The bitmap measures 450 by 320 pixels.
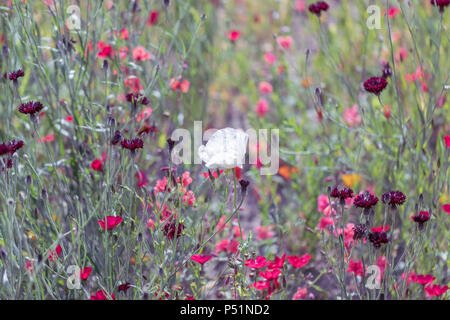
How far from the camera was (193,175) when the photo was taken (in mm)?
1883

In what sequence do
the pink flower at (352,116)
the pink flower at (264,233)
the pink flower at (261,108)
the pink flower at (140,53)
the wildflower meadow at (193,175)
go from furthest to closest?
the pink flower at (261,108) < the pink flower at (352,116) < the pink flower at (264,233) < the pink flower at (140,53) < the wildflower meadow at (193,175)

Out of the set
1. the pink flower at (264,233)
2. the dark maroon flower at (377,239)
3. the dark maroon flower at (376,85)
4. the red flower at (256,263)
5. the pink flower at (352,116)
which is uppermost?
the dark maroon flower at (376,85)

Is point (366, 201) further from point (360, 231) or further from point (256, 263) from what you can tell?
point (256, 263)

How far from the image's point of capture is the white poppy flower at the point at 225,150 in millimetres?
1251

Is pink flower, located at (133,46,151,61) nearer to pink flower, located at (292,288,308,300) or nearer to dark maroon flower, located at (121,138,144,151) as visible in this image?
dark maroon flower, located at (121,138,144,151)

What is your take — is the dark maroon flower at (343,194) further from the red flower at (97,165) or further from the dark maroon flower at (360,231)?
the red flower at (97,165)

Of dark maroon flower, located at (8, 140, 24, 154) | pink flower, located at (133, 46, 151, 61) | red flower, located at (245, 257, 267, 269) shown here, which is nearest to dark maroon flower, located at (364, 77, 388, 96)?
red flower, located at (245, 257, 267, 269)

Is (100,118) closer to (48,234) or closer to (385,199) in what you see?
(48,234)

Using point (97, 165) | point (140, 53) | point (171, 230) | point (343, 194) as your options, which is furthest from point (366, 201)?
point (140, 53)

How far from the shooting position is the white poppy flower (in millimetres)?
1251

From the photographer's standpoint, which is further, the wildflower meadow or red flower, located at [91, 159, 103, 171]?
red flower, located at [91, 159, 103, 171]

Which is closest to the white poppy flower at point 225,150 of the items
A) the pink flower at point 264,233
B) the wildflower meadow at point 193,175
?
the wildflower meadow at point 193,175
